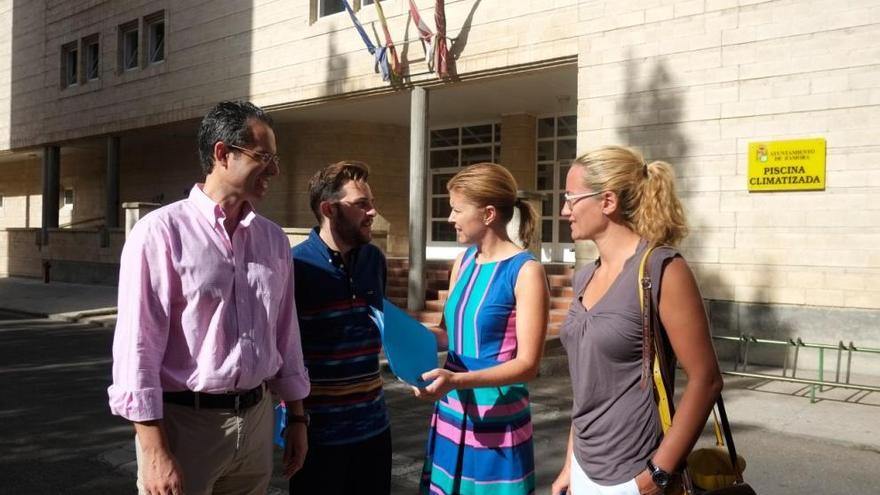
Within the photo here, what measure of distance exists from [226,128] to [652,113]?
893 cm

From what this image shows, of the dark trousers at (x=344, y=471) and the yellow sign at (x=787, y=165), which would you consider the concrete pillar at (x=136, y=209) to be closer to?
the yellow sign at (x=787, y=165)

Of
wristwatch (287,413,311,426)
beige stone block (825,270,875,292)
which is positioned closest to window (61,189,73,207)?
beige stone block (825,270,875,292)

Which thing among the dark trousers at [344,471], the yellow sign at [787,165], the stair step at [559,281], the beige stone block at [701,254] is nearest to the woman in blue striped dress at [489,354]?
the dark trousers at [344,471]

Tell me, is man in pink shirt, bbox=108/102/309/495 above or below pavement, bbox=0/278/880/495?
above

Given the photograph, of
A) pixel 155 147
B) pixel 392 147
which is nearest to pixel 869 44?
pixel 392 147

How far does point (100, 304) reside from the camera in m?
16.5

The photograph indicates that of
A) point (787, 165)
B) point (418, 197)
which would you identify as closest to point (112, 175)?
point (418, 197)

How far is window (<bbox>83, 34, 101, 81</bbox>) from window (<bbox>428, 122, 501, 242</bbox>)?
10563mm

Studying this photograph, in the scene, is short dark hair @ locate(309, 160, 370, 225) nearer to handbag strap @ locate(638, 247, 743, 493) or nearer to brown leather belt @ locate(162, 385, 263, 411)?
brown leather belt @ locate(162, 385, 263, 411)

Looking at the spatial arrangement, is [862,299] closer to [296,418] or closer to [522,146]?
[522,146]

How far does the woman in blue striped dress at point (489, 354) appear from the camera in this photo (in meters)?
2.73

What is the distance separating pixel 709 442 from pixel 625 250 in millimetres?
4369

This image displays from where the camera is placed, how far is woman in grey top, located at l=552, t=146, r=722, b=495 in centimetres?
201

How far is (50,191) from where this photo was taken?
75.1ft
